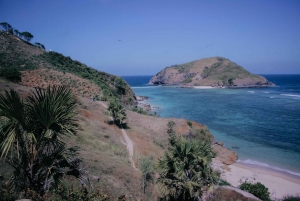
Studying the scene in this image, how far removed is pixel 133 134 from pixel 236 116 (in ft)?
121

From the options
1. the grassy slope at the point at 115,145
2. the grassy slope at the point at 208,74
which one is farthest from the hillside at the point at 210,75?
the grassy slope at the point at 115,145

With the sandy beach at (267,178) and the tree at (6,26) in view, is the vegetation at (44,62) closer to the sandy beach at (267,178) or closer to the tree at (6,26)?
the tree at (6,26)

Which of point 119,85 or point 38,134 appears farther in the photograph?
point 119,85

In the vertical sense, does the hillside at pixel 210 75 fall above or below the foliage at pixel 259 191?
above

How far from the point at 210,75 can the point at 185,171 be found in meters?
159

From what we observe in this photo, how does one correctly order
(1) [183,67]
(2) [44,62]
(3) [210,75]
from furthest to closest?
1. (1) [183,67]
2. (3) [210,75]
3. (2) [44,62]

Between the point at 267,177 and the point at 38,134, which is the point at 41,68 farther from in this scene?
the point at 267,177

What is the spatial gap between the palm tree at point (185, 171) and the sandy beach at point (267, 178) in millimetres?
13226

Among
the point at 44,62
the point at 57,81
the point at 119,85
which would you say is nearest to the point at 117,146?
the point at 57,81

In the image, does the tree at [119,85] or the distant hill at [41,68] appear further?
the tree at [119,85]

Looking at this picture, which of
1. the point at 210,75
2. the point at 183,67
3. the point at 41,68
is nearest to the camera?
the point at 41,68

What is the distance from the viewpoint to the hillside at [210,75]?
146 metres

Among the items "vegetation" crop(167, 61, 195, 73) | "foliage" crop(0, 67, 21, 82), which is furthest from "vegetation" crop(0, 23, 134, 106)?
"vegetation" crop(167, 61, 195, 73)

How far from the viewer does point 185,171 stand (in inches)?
428
